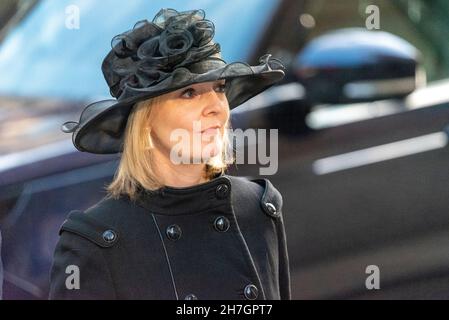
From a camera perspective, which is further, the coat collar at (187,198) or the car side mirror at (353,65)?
the car side mirror at (353,65)

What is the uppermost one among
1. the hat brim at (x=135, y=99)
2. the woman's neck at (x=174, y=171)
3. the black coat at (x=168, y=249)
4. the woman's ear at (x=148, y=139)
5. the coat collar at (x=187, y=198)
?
the hat brim at (x=135, y=99)

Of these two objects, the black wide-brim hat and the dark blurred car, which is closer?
the black wide-brim hat

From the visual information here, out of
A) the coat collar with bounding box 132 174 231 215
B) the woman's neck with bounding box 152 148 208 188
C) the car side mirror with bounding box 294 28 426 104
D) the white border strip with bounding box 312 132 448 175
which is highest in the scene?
the car side mirror with bounding box 294 28 426 104

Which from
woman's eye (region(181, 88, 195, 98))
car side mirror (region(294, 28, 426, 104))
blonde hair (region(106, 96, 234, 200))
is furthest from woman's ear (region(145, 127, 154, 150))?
car side mirror (region(294, 28, 426, 104))

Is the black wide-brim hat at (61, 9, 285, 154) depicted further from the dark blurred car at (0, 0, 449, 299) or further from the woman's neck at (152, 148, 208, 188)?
the dark blurred car at (0, 0, 449, 299)

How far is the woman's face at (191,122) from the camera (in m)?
2.16

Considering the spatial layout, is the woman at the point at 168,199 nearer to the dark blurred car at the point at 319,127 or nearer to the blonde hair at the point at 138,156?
the blonde hair at the point at 138,156

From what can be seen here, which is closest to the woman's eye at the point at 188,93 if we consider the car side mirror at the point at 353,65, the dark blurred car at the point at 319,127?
the dark blurred car at the point at 319,127

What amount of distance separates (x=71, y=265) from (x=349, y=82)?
1213 millimetres

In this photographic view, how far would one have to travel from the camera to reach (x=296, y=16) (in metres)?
3.06

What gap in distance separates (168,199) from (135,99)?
0.71 feet

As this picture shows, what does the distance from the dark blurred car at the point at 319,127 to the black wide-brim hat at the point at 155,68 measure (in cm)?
65

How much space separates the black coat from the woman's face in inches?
2.9

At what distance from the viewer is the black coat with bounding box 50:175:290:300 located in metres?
2.12
